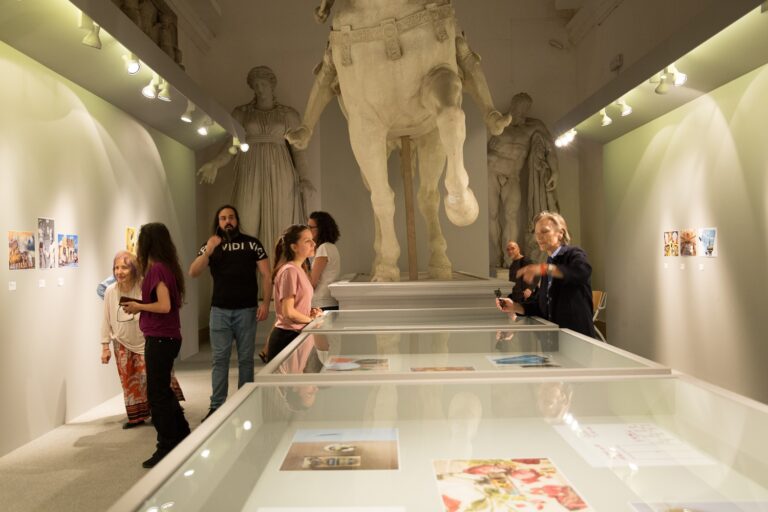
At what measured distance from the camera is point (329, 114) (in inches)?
246

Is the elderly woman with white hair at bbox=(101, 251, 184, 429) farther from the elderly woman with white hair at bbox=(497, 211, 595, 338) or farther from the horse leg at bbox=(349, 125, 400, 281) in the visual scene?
the elderly woman with white hair at bbox=(497, 211, 595, 338)

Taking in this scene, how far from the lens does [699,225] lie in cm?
596

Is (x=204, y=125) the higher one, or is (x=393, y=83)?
(x=204, y=125)

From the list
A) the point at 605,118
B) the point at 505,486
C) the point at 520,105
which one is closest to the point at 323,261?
the point at 505,486

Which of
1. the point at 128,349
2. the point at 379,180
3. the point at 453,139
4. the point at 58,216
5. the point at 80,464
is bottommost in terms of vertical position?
the point at 80,464

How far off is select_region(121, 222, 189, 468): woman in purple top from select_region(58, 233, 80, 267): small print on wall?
60.5 inches

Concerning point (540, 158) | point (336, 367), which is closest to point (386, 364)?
point (336, 367)

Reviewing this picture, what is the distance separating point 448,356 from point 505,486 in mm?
1060

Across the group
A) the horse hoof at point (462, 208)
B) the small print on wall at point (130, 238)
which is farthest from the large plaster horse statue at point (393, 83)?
the small print on wall at point (130, 238)

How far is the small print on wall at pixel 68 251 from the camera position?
16.2 ft

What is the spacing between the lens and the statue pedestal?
4000mm

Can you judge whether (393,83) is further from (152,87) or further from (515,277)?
(152,87)

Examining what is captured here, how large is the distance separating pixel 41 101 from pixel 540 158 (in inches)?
298

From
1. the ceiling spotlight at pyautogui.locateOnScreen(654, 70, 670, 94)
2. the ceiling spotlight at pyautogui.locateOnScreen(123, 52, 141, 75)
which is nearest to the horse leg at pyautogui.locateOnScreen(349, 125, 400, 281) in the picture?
the ceiling spotlight at pyautogui.locateOnScreen(123, 52, 141, 75)
